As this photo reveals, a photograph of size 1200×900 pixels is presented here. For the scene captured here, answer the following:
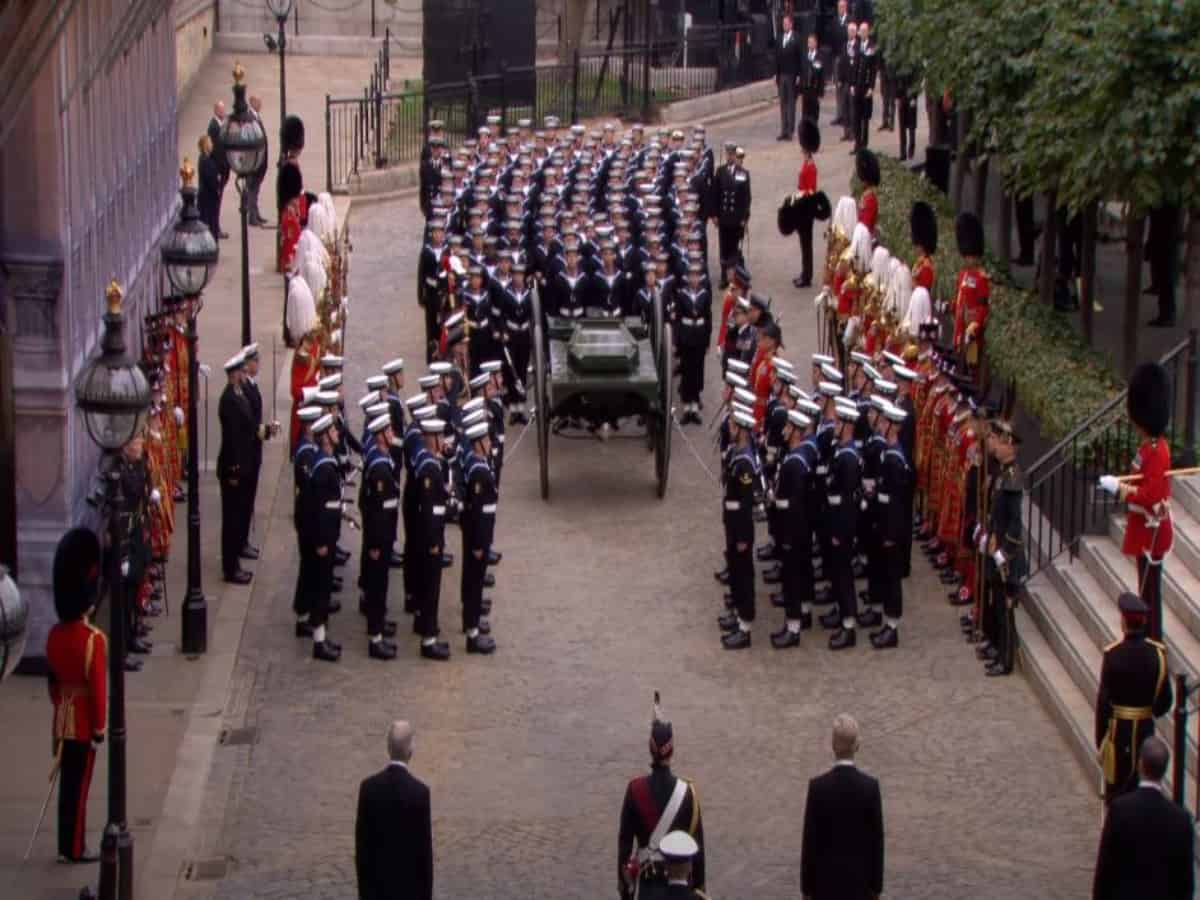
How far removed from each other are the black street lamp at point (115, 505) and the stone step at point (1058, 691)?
5703 millimetres

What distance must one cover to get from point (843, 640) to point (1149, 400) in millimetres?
2740

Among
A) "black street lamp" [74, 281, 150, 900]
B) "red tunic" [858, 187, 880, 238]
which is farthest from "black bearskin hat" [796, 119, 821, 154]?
"black street lamp" [74, 281, 150, 900]

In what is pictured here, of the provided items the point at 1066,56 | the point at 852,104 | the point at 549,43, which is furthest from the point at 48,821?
the point at 549,43

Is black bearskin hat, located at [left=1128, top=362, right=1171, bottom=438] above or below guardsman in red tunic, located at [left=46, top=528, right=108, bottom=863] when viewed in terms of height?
above

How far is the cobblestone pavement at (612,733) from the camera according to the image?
15.3m

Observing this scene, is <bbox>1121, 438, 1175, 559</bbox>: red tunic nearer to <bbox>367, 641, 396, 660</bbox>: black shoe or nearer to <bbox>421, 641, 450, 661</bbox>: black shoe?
<bbox>421, 641, 450, 661</bbox>: black shoe

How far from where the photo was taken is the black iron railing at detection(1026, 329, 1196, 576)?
753 inches

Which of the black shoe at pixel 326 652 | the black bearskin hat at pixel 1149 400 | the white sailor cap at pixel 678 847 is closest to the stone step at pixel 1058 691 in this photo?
the black bearskin hat at pixel 1149 400

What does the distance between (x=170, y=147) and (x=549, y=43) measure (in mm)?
18888

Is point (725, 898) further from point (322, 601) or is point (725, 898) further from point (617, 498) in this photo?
point (617, 498)

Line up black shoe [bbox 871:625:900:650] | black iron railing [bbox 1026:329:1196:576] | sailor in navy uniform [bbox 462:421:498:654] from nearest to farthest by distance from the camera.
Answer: sailor in navy uniform [bbox 462:421:498:654], black shoe [bbox 871:625:900:650], black iron railing [bbox 1026:329:1196:576]

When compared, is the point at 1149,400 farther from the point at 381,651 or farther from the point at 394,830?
the point at 394,830

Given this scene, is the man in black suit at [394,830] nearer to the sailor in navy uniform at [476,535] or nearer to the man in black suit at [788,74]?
the sailor in navy uniform at [476,535]

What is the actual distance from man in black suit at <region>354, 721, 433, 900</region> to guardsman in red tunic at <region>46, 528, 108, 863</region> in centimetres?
249
